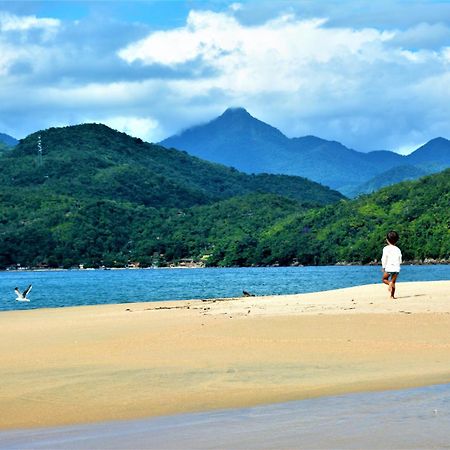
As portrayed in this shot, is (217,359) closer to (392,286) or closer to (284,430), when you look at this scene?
(284,430)

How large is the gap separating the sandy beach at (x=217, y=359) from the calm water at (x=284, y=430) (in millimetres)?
610

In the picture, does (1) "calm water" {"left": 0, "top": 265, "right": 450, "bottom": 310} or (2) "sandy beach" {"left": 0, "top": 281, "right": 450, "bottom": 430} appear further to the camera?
(1) "calm water" {"left": 0, "top": 265, "right": 450, "bottom": 310}

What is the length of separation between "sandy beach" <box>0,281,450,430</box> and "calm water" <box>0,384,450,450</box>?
2.00 feet

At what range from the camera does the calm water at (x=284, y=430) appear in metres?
8.45

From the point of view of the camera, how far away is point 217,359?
1444 cm

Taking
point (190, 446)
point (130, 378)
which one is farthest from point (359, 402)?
point (130, 378)

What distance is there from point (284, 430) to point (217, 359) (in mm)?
5459

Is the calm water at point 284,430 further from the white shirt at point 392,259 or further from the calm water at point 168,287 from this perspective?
the calm water at point 168,287

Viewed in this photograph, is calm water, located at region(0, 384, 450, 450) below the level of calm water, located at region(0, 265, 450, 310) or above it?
above

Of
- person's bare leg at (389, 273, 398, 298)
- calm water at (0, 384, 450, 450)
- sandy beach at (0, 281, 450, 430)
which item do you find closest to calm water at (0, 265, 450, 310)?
person's bare leg at (389, 273, 398, 298)

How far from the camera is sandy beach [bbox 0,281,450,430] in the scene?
1114cm

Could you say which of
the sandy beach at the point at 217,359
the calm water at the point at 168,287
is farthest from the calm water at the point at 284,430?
the calm water at the point at 168,287

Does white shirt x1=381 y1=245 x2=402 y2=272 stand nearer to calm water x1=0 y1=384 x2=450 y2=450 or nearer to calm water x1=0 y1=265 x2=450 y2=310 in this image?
calm water x1=0 y1=384 x2=450 y2=450

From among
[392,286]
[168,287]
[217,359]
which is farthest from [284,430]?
[168,287]
